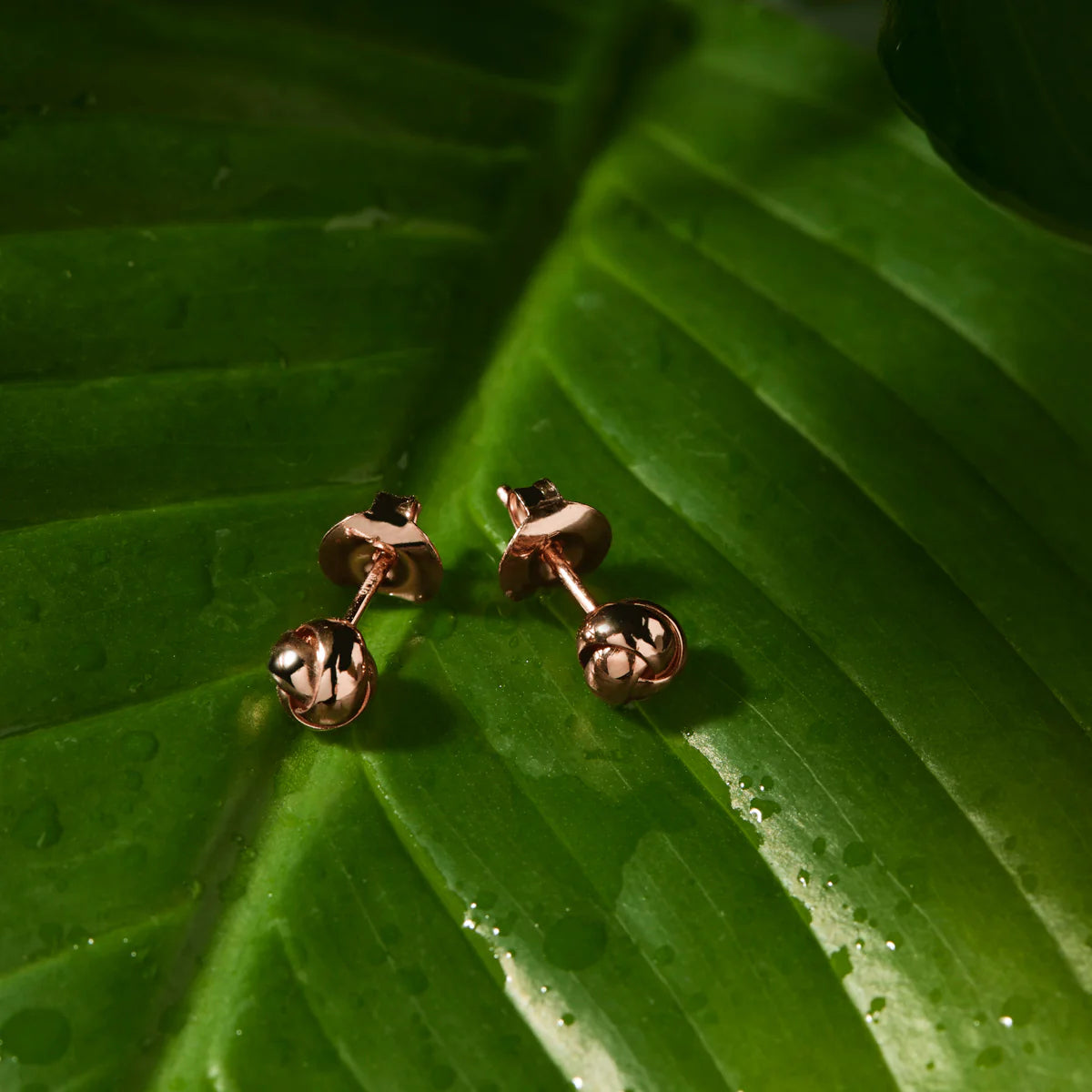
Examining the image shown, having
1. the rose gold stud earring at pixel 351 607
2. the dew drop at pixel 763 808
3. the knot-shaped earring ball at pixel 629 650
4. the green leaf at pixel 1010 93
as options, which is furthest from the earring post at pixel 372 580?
the green leaf at pixel 1010 93

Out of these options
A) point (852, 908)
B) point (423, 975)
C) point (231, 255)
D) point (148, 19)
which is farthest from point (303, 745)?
point (148, 19)

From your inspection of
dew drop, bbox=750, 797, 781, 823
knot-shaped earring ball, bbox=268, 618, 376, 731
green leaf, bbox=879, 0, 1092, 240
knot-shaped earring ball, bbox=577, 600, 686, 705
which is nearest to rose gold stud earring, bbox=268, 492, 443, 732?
knot-shaped earring ball, bbox=268, 618, 376, 731

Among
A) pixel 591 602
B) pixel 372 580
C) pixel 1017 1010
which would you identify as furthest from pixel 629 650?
pixel 1017 1010

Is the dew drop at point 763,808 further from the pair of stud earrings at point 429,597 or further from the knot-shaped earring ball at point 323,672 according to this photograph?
the knot-shaped earring ball at point 323,672

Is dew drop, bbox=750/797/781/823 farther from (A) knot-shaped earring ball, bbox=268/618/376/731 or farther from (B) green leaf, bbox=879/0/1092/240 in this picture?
(B) green leaf, bbox=879/0/1092/240

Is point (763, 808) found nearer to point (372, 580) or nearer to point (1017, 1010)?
point (1017, 1010)

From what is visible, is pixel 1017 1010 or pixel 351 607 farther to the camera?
pixel 351 607

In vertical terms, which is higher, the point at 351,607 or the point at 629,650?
the point at 351,607
